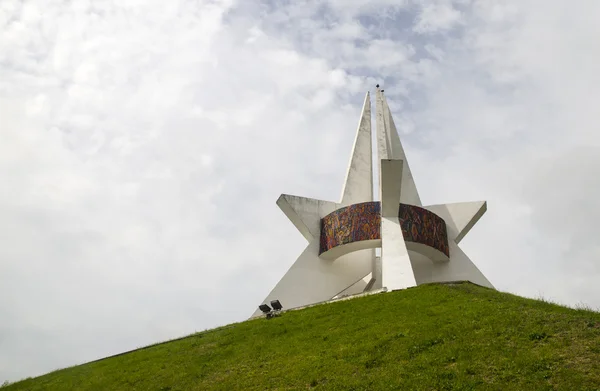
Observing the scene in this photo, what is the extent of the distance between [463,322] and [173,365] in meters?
5.40

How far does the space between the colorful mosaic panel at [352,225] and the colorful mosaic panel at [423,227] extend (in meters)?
0.90

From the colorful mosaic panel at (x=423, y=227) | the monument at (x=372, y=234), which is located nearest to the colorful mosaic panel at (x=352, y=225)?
the monument at (x=372, y=234)

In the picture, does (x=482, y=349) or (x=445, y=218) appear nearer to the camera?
(x=482, y=349)

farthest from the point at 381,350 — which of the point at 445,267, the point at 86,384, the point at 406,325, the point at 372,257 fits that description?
the point at 372,257

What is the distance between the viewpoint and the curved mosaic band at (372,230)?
19.9m

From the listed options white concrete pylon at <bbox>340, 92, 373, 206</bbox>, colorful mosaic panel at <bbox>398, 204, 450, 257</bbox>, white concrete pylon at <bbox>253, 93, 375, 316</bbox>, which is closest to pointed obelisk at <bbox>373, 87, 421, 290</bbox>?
colorful mosaic panel at <bbox>398, 204, 450, 257</bbox>

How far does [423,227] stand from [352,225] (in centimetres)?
250

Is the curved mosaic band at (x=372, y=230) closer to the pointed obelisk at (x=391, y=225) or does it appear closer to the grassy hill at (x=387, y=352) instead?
the pointed obelisk at (x=391, y=225)

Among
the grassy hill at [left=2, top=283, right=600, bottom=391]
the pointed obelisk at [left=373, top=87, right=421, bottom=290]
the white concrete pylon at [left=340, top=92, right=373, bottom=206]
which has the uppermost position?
the white concrete pylon at [left=340, top=92, right=373, bottom=206]

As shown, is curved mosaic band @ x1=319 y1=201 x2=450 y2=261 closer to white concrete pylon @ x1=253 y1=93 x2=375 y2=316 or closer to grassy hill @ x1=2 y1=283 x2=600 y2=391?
white concrete pylon @ x1=253 y1=93 x2=375 y2=316

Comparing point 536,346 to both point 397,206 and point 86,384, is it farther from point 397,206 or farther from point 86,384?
point 397,206

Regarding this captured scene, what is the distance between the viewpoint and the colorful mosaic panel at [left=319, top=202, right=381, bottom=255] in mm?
19922

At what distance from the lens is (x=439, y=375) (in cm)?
743

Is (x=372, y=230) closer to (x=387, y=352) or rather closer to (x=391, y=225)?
(x=391, y=225)
